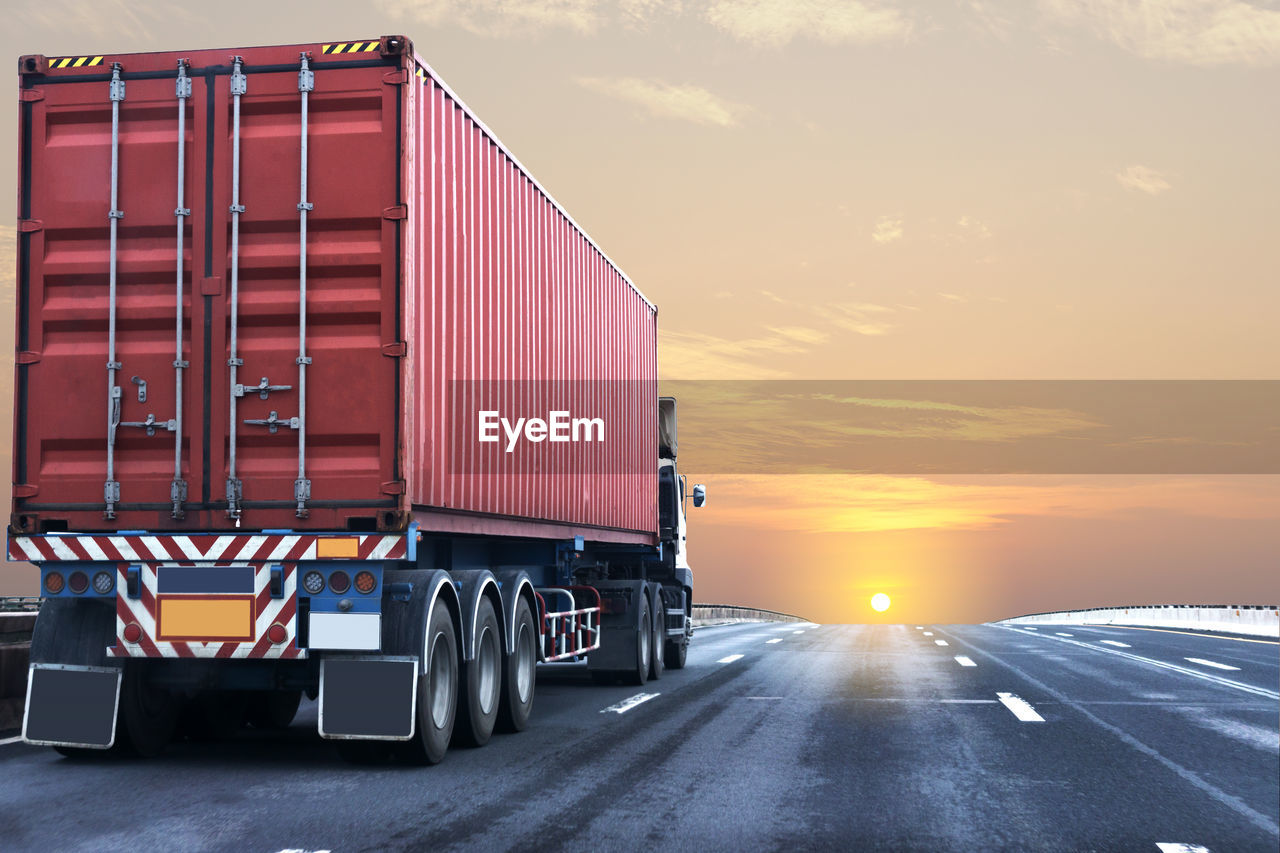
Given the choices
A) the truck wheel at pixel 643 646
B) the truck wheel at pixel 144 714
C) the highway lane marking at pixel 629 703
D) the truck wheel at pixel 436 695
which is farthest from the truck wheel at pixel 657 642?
the truck wheel at pixel 144 714

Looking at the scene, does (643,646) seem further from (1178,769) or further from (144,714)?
(1178,769)

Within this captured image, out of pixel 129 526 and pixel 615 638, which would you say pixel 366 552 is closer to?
pixel 129 526

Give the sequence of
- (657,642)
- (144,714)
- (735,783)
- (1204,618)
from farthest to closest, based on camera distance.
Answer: (1204,618), (657,642), (144,714), (735,783)

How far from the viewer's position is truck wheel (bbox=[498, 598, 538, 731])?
10.6 m

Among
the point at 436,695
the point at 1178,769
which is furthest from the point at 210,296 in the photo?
the point at 1178,769

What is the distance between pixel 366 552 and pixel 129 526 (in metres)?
1.76

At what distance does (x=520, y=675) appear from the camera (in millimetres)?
10891

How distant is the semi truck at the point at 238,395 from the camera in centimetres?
847

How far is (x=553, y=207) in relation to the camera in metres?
13.3

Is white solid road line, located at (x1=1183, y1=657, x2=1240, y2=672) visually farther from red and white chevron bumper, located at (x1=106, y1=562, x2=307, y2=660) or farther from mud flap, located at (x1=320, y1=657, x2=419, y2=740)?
red and white chevron bumper, located at (x1=106, y1=562, x2=307, y2=660)

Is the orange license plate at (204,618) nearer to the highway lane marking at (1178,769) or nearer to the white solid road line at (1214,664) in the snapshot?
the highway lane marking at (1178,769)

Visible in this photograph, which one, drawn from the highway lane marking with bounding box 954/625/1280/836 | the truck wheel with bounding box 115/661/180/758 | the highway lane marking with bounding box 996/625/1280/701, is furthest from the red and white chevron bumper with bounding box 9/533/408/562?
the highway lane marking with bounding box 996/625/1280/701

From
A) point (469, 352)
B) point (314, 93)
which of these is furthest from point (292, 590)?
point (314, 93)

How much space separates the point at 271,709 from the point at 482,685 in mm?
2349
